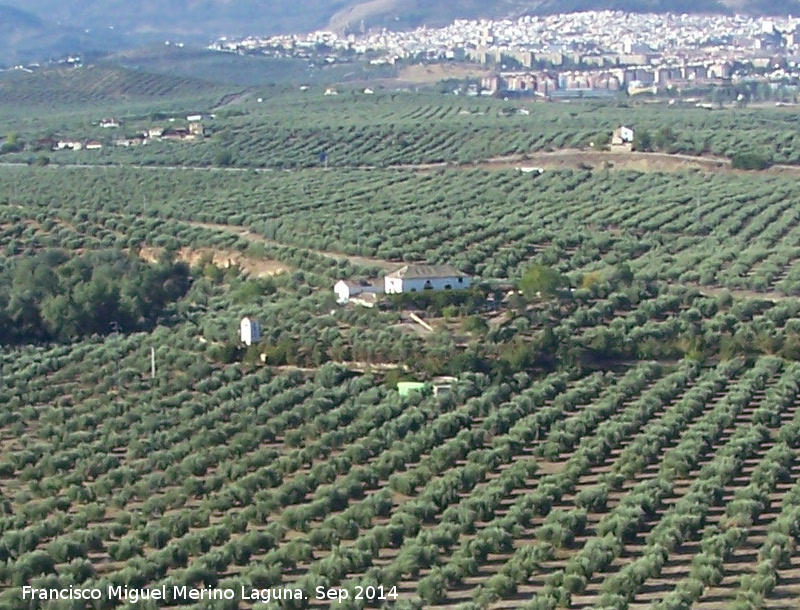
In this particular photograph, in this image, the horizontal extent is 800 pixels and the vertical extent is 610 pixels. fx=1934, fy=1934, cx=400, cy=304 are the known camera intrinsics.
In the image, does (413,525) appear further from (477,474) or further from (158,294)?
(158,294)

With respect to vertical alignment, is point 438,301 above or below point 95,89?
above

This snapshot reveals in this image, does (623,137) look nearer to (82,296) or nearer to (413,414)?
(82,296)

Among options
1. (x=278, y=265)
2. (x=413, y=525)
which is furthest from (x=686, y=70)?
(x=413, y=525)

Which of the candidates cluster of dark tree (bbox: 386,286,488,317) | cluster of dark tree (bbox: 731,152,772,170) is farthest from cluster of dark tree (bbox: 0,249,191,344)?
cluster of dark tree (bbox: 731,152,772,170)

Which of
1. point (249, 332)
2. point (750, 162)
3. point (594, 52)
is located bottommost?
point (594, 52)

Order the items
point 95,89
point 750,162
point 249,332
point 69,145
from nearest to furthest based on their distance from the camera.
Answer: point 249,332 < point 750,162 < point 69,145 < point 95,89

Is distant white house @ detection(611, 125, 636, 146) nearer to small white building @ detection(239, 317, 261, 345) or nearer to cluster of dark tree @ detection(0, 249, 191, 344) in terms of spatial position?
cluster of dark tree @ detection(0, 249, 191, 344)

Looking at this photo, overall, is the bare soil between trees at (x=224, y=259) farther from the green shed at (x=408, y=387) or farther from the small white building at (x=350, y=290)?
the green shed at (x=408, y=387)

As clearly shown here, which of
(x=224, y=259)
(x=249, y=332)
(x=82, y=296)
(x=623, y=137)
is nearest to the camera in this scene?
(x=249, y=332)

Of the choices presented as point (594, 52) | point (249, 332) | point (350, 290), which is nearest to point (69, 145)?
point (350, 290)

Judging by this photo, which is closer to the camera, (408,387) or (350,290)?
(408,387)
